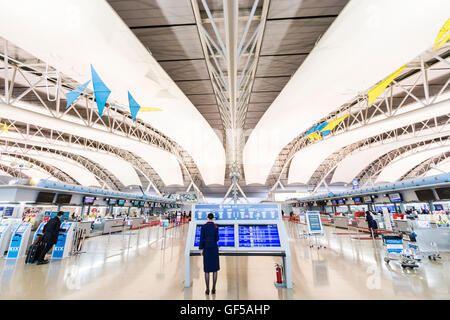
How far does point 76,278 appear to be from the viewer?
4.86 meters

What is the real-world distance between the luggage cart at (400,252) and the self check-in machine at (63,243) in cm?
1063

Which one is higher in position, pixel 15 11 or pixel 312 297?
pixel 15 11

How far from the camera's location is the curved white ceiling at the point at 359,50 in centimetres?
546

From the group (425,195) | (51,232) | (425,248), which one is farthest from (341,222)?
(51,232)

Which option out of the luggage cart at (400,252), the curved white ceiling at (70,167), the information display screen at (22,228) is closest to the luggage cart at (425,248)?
the luggage cart at (400,252)

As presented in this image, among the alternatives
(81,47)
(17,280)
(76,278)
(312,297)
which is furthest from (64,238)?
(312,297)

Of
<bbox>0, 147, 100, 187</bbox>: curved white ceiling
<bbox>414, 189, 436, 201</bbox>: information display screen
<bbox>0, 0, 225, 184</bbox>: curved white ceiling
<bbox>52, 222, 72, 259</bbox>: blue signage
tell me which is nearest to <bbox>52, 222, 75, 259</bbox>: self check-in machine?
<bbox>52, 222, 72, 259</bbox>: blue signage

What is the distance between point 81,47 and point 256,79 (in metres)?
7.90

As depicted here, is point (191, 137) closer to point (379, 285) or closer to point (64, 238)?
point (64, 238)

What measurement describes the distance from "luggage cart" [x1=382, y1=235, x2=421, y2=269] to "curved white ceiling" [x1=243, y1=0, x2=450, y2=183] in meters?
6.33

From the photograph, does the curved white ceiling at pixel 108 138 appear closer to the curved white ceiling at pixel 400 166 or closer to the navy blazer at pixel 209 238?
the navy blazer at pixel 209 238

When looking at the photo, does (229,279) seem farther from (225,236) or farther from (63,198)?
(63,198)

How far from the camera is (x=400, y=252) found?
231 inches

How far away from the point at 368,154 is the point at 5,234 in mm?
34198
